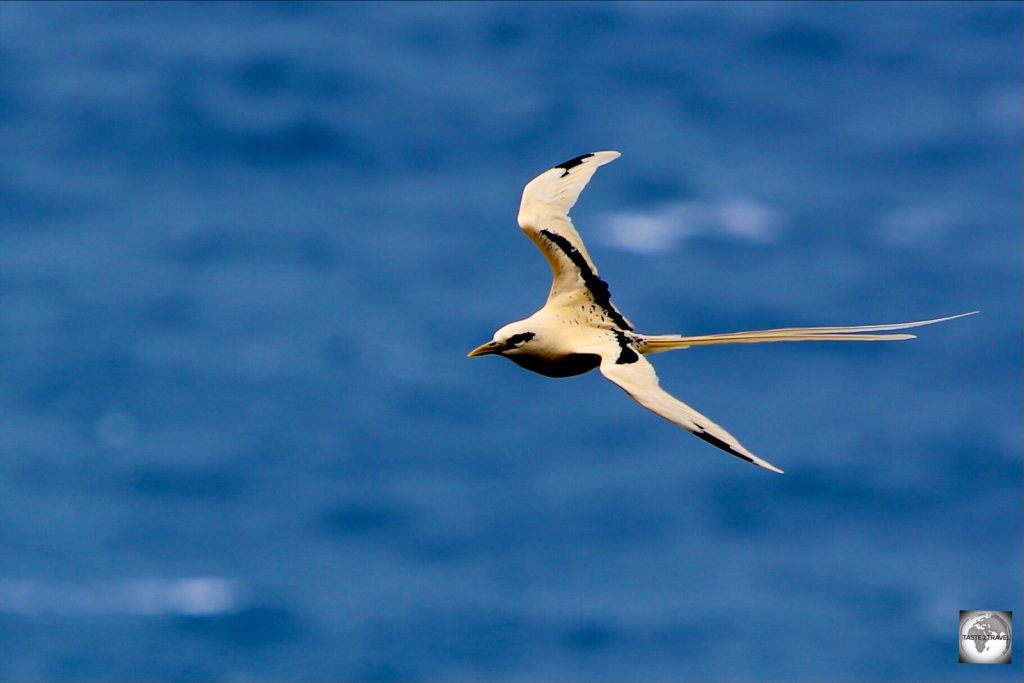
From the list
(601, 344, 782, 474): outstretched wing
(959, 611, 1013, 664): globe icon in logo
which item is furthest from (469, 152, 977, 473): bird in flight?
(959, 611, 1013, 664): globe icon in logo

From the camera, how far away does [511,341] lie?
53.2 ft

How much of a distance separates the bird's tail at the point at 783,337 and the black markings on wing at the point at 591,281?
583 mm

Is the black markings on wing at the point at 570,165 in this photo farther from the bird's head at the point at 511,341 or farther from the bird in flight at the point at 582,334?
the bird's head at the point at 511,341

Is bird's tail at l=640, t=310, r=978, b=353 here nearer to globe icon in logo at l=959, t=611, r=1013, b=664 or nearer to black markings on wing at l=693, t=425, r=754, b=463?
black markings on wing at l=693, t=425, r=754, b=463

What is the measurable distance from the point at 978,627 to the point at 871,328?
45.8 ft

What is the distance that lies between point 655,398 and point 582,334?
6.80ft

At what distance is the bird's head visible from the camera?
53.2ft

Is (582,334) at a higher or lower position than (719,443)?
higher

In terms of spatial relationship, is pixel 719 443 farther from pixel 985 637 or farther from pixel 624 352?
pixel 985 637

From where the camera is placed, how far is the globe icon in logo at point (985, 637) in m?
25.6

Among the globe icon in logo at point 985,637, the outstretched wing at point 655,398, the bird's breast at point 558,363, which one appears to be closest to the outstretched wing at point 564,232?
the bird's breast at point 558,363

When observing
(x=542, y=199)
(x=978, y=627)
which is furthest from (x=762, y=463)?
(x=978, y=627)

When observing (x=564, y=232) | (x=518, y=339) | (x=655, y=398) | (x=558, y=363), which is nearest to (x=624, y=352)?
(x=558, y=363)

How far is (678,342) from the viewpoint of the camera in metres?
16.1
